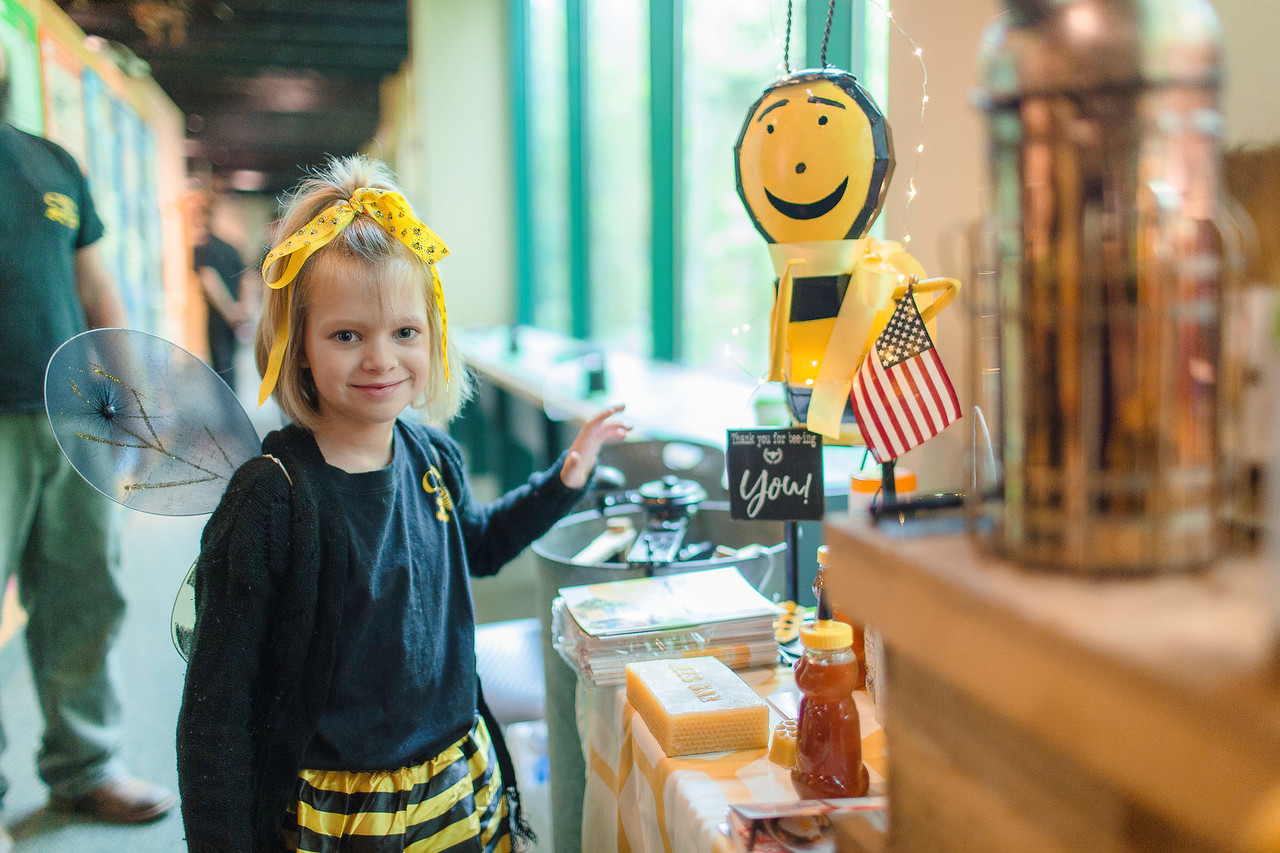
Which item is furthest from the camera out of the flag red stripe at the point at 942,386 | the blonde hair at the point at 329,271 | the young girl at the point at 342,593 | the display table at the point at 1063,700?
the blonde hair at the point at 329,271

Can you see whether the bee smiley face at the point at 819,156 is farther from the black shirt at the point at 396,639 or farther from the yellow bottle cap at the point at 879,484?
the black shirt at the point at 396,639

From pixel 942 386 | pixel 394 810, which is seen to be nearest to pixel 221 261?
pixel 394 810

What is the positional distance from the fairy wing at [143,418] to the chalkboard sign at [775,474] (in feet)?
2.22

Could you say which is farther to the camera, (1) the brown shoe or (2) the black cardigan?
(1) the brown shoe

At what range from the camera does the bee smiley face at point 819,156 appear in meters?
1.03

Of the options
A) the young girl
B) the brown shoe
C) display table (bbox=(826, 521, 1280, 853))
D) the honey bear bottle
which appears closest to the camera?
display table (bbox=(826, 521, 1280, 853))

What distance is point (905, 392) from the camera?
940 mm

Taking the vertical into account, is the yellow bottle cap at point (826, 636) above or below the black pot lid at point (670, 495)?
below

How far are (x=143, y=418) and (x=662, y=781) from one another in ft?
2.78

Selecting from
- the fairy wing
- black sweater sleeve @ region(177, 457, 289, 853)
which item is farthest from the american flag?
the fairy wing

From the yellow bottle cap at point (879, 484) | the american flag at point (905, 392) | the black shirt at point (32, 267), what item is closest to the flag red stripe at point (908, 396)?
the american flag at point (905, 392)

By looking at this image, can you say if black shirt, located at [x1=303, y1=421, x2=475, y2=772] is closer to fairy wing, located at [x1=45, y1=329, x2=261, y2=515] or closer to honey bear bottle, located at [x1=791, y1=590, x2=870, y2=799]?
fairy wing, located at [x1=45, y1=329, x2=261, y2=515]

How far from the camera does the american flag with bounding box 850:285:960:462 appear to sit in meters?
0.94

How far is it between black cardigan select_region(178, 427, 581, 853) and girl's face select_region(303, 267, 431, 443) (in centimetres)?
9
